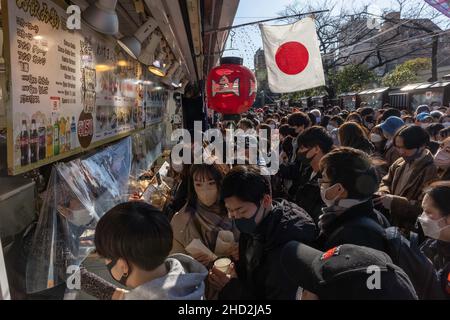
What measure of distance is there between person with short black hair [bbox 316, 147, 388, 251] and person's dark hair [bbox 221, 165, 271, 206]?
1.29ft

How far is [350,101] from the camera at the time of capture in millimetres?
27672

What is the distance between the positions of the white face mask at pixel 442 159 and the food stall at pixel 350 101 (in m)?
23.6

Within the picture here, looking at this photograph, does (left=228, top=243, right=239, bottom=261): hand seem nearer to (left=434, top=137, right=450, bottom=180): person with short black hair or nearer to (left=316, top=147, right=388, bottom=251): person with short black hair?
(left=316, top=147, right=388, bottom=251): person with short black hair

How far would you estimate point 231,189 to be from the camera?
219 centimetres

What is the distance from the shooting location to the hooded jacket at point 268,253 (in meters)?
1.92

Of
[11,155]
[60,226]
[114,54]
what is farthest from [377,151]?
[11,155]

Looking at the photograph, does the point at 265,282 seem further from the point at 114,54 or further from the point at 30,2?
the point at 114,54

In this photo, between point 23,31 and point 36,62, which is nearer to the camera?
point 23,31

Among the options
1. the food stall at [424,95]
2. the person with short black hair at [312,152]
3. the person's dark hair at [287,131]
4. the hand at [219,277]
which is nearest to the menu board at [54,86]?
the hand at [219,277]

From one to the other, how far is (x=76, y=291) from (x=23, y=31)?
4.76 feet

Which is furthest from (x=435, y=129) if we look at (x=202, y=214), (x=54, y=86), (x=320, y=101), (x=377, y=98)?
(x=320, y=101)

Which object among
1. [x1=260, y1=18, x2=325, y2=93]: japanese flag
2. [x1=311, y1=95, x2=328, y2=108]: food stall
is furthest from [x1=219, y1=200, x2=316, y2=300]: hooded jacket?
[x1=311, y1=95, x2=328, y2=108]: food stall

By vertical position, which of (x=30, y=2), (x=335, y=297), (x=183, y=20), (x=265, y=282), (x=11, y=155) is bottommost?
(x=265, y=282)

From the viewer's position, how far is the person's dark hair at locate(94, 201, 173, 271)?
1490 millimetres
